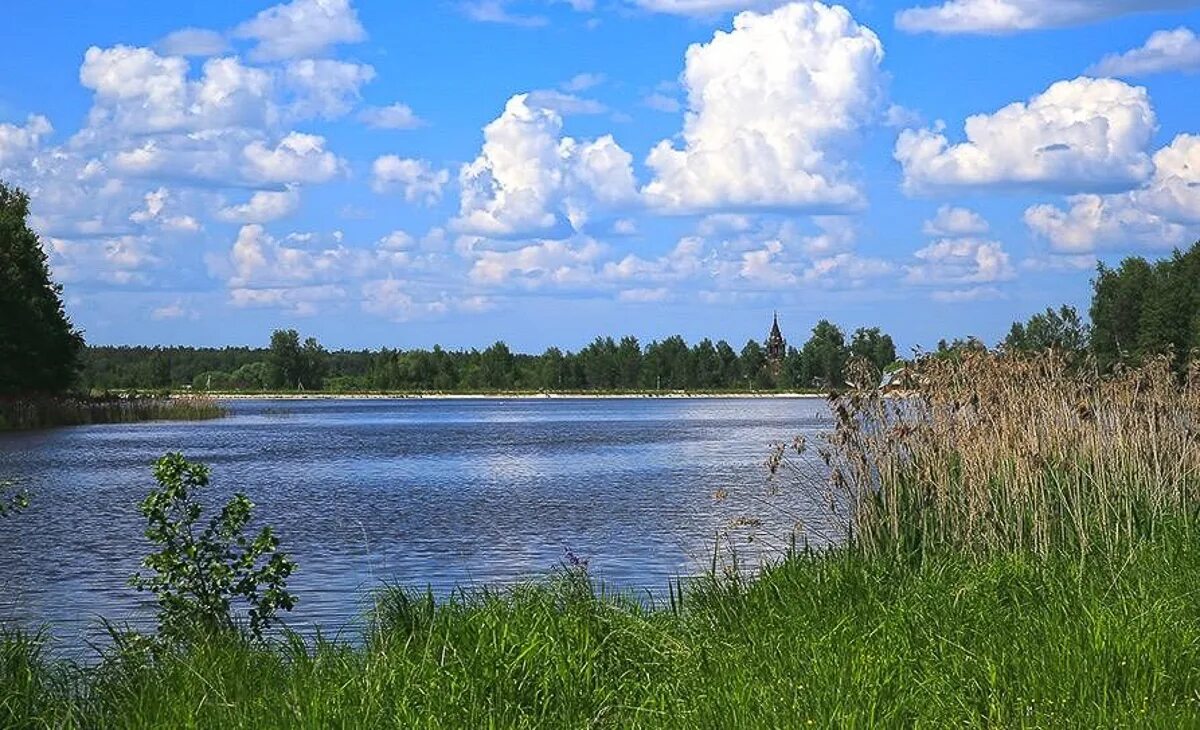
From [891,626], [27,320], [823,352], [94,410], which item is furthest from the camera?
[823,352]

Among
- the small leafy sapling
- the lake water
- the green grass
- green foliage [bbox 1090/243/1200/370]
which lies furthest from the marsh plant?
green foliage [bbox 1090/243/1200/370]

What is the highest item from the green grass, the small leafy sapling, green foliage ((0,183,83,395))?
green foliage ((0,183,83,395))

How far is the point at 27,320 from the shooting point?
65938 mm

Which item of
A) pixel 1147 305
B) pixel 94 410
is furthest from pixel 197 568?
pixel 1147 305

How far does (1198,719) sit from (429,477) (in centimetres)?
3457

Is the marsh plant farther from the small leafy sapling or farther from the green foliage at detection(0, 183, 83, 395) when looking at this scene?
the green foliage at detection(0, 183, 83, 395)

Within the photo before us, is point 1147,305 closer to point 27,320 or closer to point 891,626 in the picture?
point 27,320

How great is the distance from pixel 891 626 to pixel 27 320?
2497 inches

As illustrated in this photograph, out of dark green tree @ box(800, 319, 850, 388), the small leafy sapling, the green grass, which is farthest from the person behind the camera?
dark green tree @ box(800, 319, 850, 388)

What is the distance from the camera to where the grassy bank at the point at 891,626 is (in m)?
7.61

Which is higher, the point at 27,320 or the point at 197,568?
the point at 27,320

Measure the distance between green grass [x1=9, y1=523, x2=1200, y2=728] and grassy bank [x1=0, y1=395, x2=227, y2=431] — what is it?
58.7 meters

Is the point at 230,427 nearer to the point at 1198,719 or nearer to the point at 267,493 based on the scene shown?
the point at 267,493

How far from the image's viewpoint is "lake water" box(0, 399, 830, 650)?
17844 millimetres
